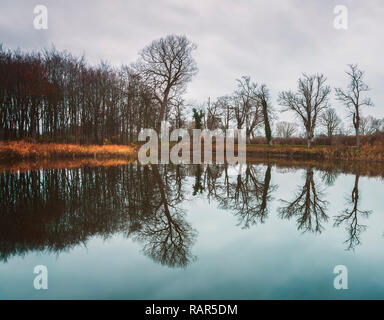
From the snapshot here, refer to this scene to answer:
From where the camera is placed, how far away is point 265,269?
236 centimetres

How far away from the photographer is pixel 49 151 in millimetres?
14969

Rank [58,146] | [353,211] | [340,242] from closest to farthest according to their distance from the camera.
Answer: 1. [340,242]
2. [353,211]
3. [58,146]

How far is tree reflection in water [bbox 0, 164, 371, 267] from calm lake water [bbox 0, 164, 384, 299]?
21 millimetres

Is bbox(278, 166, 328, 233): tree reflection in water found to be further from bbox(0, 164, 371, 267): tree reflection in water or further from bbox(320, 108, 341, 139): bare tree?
bbox(320, 108, 341, 139): bare tree

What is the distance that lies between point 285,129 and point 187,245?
80.0m

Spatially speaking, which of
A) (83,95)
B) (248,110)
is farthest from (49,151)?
(248,110)

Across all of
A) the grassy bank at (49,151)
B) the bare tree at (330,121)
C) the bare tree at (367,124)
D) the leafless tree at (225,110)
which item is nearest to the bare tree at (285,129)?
the bare tree at (330,121)

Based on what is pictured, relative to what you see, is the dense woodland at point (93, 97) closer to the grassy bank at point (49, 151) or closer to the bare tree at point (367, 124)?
the grassy bank at point (49, 151)

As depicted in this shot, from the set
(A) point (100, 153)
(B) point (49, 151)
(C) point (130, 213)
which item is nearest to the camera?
(C) point (130, 213)

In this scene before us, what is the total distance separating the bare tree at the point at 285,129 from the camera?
234ft

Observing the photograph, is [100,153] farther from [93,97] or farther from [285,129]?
[285,129]
